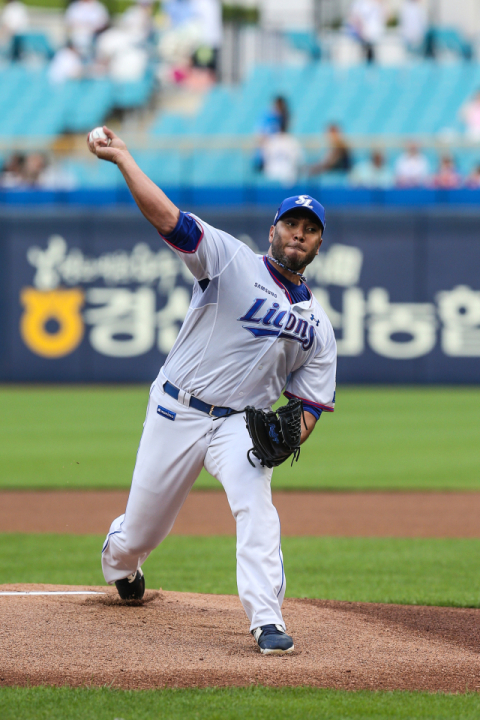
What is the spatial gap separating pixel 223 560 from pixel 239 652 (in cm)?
228

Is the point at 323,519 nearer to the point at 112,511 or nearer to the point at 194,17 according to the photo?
the point at 112,511

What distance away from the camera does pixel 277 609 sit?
3.87 meters

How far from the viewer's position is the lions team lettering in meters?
4.01

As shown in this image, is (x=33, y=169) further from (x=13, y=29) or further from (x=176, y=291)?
(x=13, y=29)

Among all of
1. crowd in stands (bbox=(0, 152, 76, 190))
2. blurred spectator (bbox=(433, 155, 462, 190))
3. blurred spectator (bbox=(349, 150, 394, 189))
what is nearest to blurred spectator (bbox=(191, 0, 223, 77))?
crowd in stands (bbox=(0, 152, 76, 190))

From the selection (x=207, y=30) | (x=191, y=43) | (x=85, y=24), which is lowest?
(x=191, y=43)

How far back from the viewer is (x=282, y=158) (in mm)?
15703

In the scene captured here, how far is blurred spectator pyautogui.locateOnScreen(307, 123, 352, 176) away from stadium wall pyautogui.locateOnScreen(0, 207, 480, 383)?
0.76 meters

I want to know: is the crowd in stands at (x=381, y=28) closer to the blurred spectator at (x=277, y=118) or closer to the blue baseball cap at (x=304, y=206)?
the blurred spectator at (x=277, y=118)

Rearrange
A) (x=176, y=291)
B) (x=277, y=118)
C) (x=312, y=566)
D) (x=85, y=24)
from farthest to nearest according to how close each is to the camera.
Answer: (x=85, y=24), (x=277, y=118), (x=176, y=291), (x=312, y=566)

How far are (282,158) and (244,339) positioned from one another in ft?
39.6

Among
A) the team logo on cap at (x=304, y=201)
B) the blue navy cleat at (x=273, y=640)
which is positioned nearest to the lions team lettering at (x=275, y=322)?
the team logo on cap at (x=304, y=201)

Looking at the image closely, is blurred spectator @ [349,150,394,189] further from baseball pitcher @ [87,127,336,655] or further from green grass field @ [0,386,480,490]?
baseball pitcher @ [87,127,336,655]

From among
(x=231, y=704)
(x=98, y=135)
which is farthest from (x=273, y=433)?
(x=98, y=135)
